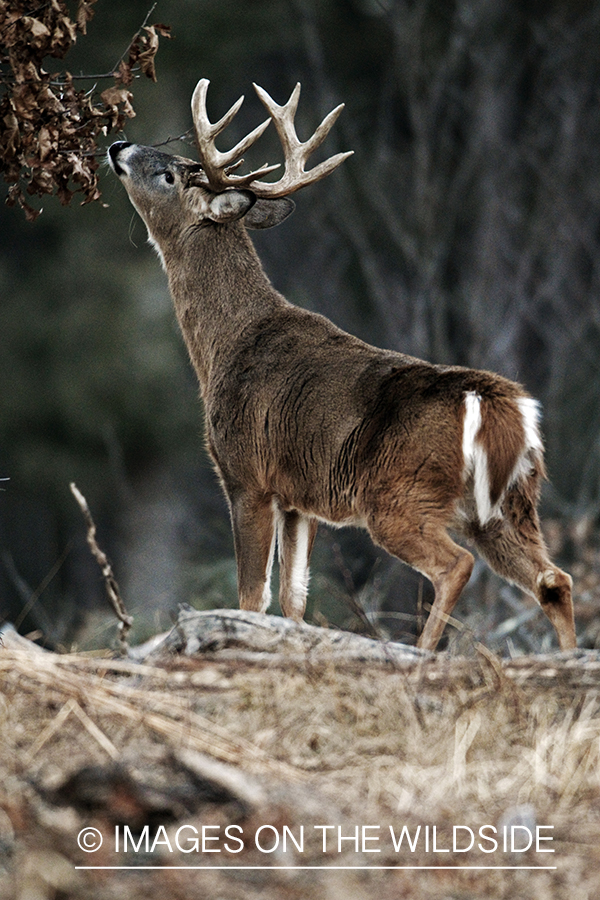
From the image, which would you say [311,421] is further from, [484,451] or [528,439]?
[528,439]

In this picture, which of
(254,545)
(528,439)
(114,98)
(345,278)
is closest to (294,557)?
(254,545)

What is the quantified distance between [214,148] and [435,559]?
2684 mm

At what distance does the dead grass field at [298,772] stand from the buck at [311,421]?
4.12ft

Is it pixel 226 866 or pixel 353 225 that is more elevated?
pixel 353 225

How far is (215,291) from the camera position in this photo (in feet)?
23.9

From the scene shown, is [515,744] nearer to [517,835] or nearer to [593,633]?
[517,835]

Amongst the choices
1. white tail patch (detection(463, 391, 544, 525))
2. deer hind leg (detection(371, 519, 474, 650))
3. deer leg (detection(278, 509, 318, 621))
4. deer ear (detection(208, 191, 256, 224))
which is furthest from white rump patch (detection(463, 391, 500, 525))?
deer ear (detection(208, 191, 256, 224))

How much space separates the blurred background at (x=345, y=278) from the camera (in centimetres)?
1178

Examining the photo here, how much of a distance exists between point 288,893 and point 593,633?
18.6 ft

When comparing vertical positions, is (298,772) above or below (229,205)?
below

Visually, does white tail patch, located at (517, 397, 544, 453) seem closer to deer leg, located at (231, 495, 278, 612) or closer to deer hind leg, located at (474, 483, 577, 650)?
deer hind leg, located at (474, 483, 577, 650)

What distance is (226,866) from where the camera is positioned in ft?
9.62

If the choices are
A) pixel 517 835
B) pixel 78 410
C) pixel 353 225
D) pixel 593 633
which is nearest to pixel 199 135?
pixel 593 633

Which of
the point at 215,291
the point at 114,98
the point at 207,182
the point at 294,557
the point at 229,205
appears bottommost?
the point at 294,557
